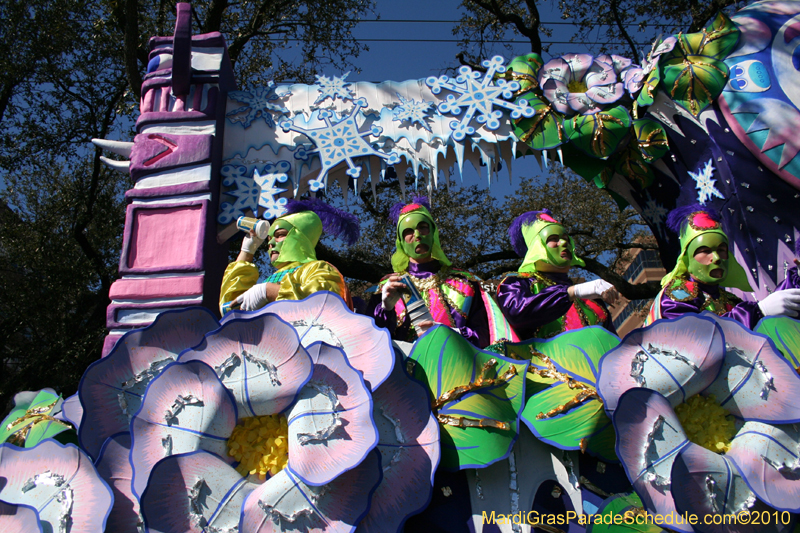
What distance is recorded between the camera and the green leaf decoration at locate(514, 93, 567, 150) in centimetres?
460

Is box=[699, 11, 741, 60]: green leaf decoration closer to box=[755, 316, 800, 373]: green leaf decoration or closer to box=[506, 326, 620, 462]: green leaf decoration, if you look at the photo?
box=[755, 316, 800, 373]: green leaf decoration

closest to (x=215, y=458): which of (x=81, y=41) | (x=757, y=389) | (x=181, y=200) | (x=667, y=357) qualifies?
(x=667, y=357)

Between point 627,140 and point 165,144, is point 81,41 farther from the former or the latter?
point 627,140

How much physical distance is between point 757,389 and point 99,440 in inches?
98.2

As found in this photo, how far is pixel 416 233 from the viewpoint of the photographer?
3.63m

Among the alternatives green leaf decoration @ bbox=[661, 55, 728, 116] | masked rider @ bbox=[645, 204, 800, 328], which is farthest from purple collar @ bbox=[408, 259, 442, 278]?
green leaf decoration @ bbox=[661, 55, 728, 116]

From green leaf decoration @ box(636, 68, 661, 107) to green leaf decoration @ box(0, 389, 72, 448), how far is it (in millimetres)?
4142

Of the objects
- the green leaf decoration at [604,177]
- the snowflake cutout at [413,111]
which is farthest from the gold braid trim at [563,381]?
the green leaf decoration at [604,177]

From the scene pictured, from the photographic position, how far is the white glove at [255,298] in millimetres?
3121

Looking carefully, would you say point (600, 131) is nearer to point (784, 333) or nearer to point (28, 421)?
point (784, 333)

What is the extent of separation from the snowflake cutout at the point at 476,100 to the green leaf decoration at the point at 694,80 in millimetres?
1023

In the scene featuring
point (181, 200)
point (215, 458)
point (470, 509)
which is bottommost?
point (470, 509)

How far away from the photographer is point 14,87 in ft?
24.8

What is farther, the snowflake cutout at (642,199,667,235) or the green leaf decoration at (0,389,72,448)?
the snowflake cutout at (642,199,667,235)
